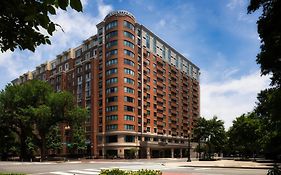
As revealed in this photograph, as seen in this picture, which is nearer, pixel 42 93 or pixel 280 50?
pixel 280 50

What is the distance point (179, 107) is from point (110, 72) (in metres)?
39.3

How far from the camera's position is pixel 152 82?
9812 cm

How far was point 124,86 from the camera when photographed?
84.5 m

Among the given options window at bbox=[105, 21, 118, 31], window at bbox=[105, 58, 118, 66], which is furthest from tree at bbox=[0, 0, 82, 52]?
window at bbox=[105, 21, 118, 31]

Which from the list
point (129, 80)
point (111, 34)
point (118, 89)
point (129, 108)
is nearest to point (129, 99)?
point (129, 108)

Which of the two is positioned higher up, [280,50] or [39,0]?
[280,50]

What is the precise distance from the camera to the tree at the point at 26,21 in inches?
156

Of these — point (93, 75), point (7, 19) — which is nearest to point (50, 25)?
point (7, 19)

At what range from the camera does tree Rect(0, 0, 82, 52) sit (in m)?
3.97

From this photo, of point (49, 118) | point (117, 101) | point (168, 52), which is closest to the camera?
point (49, 118)

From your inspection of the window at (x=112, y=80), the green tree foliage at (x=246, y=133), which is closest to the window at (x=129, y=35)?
the window at (x=112, y=80)

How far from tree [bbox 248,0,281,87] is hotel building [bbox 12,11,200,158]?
2537 inches

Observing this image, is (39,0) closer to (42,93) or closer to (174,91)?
(42,93)

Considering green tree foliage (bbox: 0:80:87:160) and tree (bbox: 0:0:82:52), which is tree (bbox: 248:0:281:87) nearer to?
tree (bbox: 0:0:82:52)
